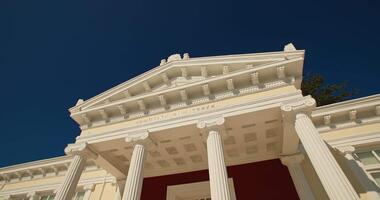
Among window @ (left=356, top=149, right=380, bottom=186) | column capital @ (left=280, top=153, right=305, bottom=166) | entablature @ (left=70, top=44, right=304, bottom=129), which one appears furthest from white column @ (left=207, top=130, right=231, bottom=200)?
window @ (left=356, top=149, right=380, bottom=186)

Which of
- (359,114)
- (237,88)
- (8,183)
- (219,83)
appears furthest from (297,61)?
(8,183)

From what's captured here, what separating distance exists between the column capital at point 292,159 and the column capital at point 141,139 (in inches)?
262

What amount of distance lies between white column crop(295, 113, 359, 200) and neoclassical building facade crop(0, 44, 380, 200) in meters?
0.04

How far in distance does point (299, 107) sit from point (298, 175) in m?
3.79

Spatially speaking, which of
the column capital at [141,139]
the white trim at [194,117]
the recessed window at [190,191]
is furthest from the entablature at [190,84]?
the recessed window at [190,191]

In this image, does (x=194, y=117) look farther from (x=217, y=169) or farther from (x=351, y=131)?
(x=351, y=131)

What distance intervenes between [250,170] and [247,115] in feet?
13.3

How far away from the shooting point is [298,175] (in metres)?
11.1

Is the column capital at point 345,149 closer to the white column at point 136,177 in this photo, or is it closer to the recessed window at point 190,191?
the recessed window at point 190,191

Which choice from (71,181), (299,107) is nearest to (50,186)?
(71,181)

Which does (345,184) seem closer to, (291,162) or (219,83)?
(291,162)

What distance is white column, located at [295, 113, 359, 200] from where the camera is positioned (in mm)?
6836

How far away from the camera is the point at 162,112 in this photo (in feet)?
37.7

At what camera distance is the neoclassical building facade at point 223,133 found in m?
9.90
